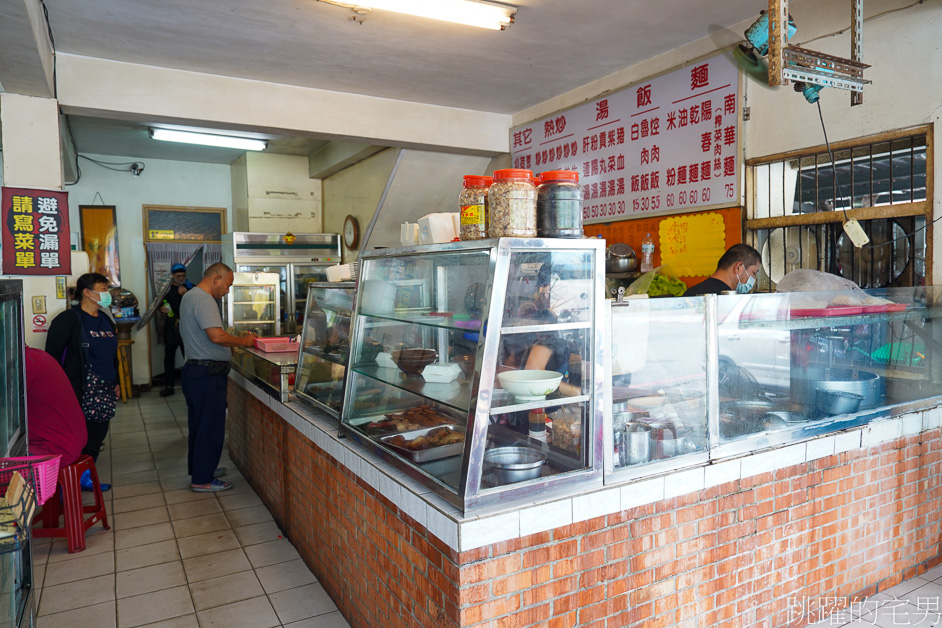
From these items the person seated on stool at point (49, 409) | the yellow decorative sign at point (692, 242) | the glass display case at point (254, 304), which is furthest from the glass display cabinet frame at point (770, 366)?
the glass display case at point (254, 304)

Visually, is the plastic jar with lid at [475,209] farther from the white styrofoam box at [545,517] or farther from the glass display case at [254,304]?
the glass display case at [254,304]

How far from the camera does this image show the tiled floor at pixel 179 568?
310 cm

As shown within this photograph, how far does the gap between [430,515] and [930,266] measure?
343 cm

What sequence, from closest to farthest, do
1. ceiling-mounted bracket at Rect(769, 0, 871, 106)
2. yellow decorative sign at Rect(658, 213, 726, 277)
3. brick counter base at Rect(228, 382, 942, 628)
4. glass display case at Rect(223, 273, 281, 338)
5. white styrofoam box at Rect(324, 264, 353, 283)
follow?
brick counter base at Rect(228, 382, 942, 628) → ceiling-mounted bracket at Rect(769, 0, 871, 106) → white styrofoam box at Rect(324, 264, 353, 283) → yellow decorative sign at Rect(658, 213, 726, 277) → glass display case at Rect(223, 273, 281, 338)

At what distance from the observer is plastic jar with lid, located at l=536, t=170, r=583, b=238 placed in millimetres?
2143

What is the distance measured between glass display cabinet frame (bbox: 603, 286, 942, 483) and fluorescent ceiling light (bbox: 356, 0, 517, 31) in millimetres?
2550

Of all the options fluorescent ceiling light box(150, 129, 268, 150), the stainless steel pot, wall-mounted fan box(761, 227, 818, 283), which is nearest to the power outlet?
wall-mounted fan box(761, 227, 818, 283)

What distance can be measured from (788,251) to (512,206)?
320 cm

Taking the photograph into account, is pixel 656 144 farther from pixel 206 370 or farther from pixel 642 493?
pixel 206 370

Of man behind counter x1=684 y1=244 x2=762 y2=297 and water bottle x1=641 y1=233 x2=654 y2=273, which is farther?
water bottle x1=641 y1=233 x2=654 y2=273

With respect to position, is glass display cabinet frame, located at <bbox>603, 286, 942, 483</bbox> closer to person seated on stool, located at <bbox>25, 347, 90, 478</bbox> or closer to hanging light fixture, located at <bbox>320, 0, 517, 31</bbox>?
hanging light fixture, located at <bbox>320, 0, 517, 31</bbox>

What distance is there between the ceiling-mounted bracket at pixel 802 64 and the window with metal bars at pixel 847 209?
102cm

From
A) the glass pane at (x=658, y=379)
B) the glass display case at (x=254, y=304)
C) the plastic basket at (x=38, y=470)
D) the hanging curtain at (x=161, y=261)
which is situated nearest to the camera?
the plastic basket at (x=38, y=470)

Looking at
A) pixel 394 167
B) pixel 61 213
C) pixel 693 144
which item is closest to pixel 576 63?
pixel 693 144
